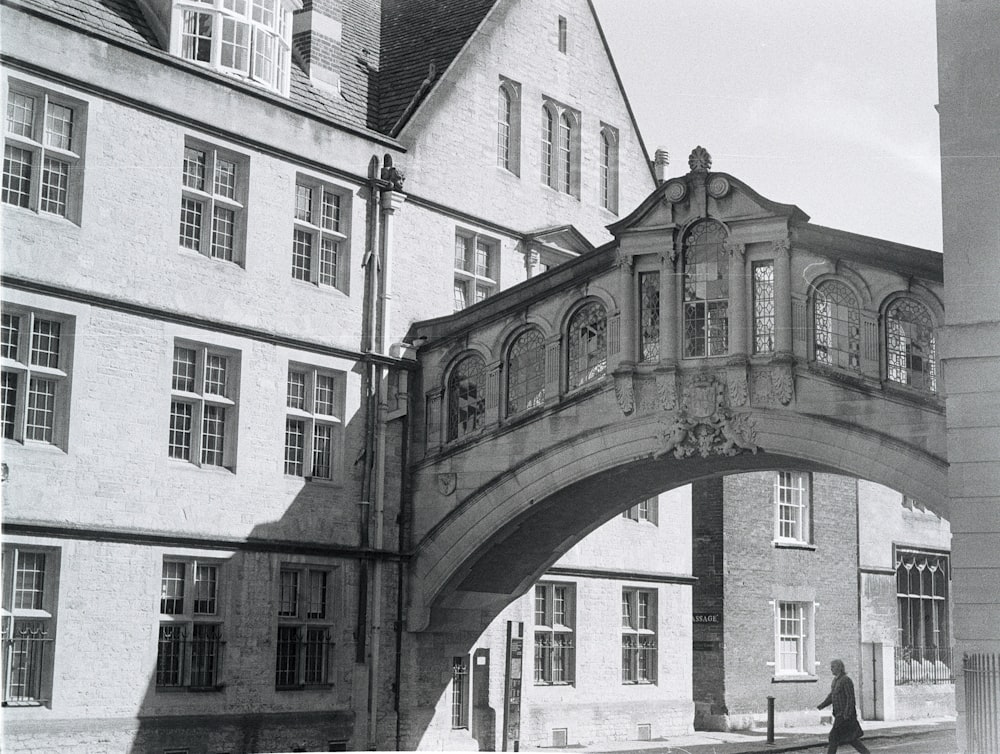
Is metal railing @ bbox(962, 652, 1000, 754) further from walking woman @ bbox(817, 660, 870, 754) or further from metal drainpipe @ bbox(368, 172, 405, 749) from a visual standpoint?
metal drainpipe @ bbox(368, 172, 405, 749)

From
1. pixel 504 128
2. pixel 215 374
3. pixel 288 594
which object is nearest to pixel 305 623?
pixel 288 594

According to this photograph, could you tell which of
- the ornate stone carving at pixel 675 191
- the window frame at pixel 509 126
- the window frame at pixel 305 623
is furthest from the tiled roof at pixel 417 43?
the window frame at pixel 305 623

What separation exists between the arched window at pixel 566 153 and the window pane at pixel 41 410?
31.7 ft

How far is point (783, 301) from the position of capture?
17172 millimetres

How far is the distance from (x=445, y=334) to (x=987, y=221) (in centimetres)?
818

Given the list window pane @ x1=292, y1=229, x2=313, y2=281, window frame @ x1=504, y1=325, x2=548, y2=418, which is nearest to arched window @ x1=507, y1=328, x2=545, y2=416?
window frame @ x1=504, y1=325, x2=548, y2=418

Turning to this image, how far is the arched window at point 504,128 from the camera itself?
22.9 metres

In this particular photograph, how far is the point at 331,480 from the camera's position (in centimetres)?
1980

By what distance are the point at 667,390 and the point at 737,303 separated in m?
1.34

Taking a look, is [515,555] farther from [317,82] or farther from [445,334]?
[317,82]

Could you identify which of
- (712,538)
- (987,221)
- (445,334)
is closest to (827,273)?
(987,221)

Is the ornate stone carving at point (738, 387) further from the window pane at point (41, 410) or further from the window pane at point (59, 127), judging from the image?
the window pane at point (59, 127)

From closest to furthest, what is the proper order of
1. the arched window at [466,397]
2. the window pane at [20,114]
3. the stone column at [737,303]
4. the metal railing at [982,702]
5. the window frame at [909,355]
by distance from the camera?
the metal railing at [982,702] < the window frame at [909,355] < the window pane at [20,114] < the stone column at [737,303] < the arched window at [466,397]

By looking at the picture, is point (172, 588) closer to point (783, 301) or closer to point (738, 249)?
point (738, 249)
